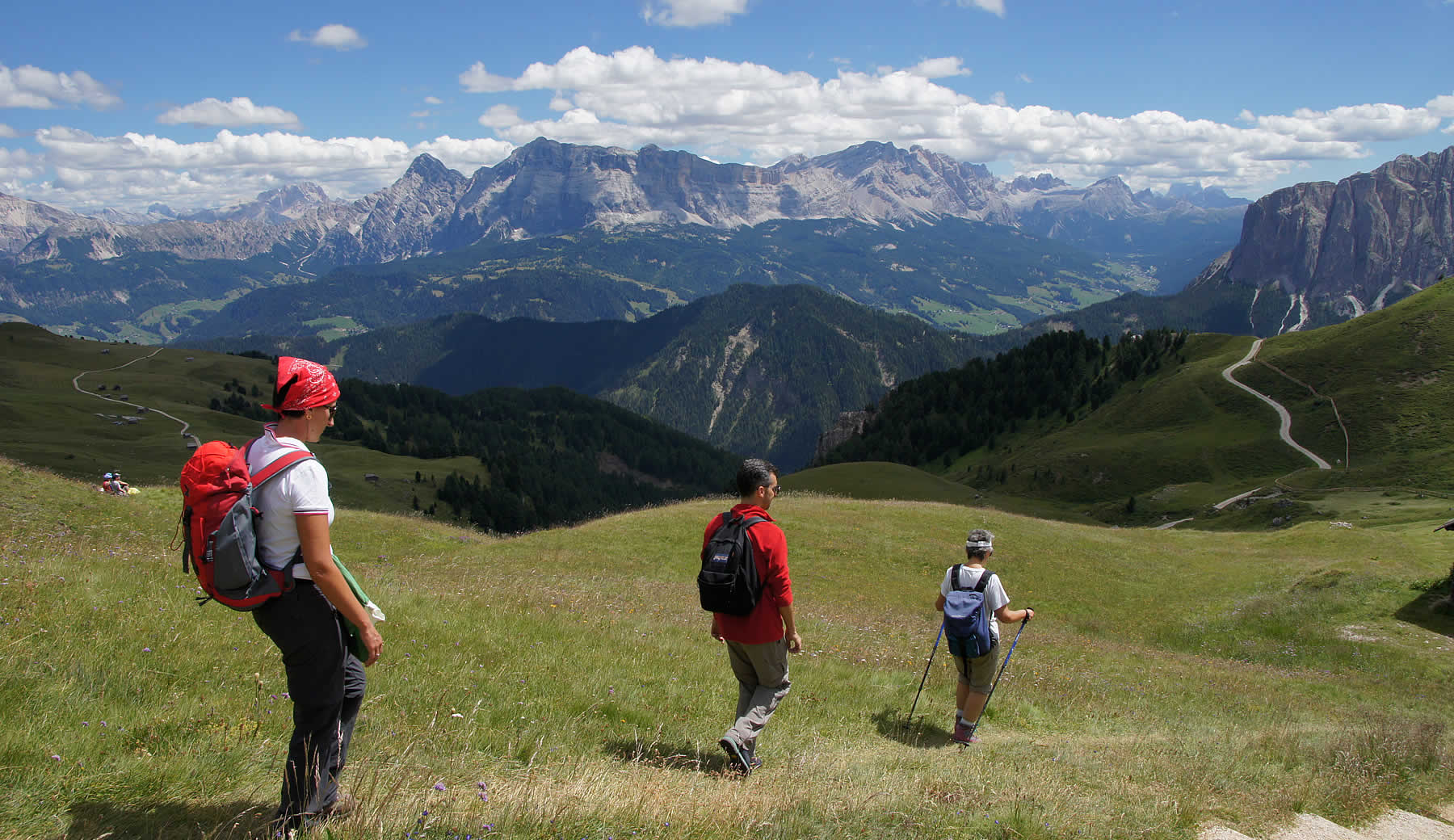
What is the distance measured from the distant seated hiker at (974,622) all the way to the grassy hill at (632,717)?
64 cm

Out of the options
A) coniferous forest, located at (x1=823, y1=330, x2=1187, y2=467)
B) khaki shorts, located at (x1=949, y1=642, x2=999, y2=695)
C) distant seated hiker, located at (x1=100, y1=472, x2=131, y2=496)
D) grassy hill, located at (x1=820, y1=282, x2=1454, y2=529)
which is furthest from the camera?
coniferous forest, located at (x1=823, y1=330, x2=1187, y2=467)

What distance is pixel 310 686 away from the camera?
5.79 meters

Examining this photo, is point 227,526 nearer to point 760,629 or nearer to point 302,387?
point 302,387

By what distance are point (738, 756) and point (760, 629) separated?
1.38 meters

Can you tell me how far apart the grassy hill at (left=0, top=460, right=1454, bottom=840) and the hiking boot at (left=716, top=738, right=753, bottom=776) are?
0.22 m

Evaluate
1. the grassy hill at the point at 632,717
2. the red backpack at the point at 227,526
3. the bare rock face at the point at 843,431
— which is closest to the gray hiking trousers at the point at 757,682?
the grassy hill at the point at 632,717

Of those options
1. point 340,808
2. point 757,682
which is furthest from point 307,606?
point 757,682

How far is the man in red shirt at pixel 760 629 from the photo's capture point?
8570 millimetres

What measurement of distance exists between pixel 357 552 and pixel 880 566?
20.7 m

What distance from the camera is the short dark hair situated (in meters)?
8.90

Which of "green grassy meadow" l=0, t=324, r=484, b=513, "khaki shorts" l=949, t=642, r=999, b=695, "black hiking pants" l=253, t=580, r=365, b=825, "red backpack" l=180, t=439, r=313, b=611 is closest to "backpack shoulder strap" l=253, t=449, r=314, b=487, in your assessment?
"red backpack" l=180, t=439, r=313, b=611

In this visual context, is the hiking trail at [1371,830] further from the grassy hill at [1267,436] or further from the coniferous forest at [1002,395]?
the coniferous forest at [1002,395]

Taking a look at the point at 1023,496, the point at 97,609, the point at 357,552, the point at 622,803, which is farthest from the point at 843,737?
the point at 1023,496

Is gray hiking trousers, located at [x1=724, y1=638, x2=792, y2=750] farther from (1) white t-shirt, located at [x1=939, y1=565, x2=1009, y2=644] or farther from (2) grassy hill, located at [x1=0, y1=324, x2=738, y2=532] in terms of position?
(2) grassy hill, located at [x1=0, y1=324, x2=738, y2=532]
